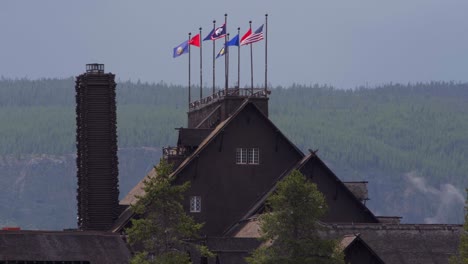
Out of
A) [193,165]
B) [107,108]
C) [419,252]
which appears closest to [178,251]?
[419,252]

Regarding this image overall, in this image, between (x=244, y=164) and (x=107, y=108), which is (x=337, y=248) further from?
(x=107, y=108)

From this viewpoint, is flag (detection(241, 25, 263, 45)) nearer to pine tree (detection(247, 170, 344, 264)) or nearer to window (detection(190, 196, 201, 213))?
window (detection(190, 196, 201, 213))

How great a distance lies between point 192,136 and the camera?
141 metres

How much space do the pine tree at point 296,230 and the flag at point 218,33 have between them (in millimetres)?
42269

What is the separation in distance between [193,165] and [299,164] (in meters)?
7.91

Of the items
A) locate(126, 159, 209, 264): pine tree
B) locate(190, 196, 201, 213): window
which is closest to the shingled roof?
locate(126, 159, 209, 264): pine tree

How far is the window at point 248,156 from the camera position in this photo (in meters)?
138

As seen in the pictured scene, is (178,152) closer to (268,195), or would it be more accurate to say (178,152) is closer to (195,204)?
(195,204)

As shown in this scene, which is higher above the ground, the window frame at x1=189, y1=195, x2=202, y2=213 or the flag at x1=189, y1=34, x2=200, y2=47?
the flag at x1=189, y1=34, x2=200, y2=47

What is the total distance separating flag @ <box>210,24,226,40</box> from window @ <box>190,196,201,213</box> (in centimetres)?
1590

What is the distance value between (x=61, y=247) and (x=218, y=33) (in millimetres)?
32262

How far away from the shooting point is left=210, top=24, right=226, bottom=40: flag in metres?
146

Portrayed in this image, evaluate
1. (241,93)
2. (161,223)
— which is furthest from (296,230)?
(241,93)

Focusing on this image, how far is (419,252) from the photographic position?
393ft
